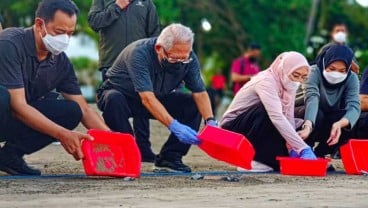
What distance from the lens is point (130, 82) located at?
9.59 metres

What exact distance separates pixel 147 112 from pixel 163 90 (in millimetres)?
306

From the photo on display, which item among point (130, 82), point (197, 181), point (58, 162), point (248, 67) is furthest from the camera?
point (248, 67)

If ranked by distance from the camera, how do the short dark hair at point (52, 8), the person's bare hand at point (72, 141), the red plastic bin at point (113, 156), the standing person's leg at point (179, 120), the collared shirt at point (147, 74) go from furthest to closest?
the standing person's leg at point (179, 120) → the collared shirt at point (147, 74) → the red plastic bin at point (113, 156) → the short dark hair at point (52, 8) → the person's bare hand at point (72, 141)

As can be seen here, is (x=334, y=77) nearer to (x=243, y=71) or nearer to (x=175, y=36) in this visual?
(x=175, y=36)

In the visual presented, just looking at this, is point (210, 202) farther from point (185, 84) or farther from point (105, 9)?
point (105, 9)

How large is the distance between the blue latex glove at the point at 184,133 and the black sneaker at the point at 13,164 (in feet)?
3.72

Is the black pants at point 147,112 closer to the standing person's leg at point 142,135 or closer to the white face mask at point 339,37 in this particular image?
the standing person's leg at point 142,135

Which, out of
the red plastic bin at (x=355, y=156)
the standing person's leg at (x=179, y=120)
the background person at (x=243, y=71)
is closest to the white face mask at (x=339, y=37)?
the background person at (x=243, y=71)

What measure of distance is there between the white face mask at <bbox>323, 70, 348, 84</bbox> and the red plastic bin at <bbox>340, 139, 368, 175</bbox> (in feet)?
1.66

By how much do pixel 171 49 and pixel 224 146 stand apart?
0.83m

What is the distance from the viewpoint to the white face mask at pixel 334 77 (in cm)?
988

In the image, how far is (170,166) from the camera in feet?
31.6

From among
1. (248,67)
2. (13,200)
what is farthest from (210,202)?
(248,67)

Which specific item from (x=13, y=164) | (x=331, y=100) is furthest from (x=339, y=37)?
(x=13, y=164)
